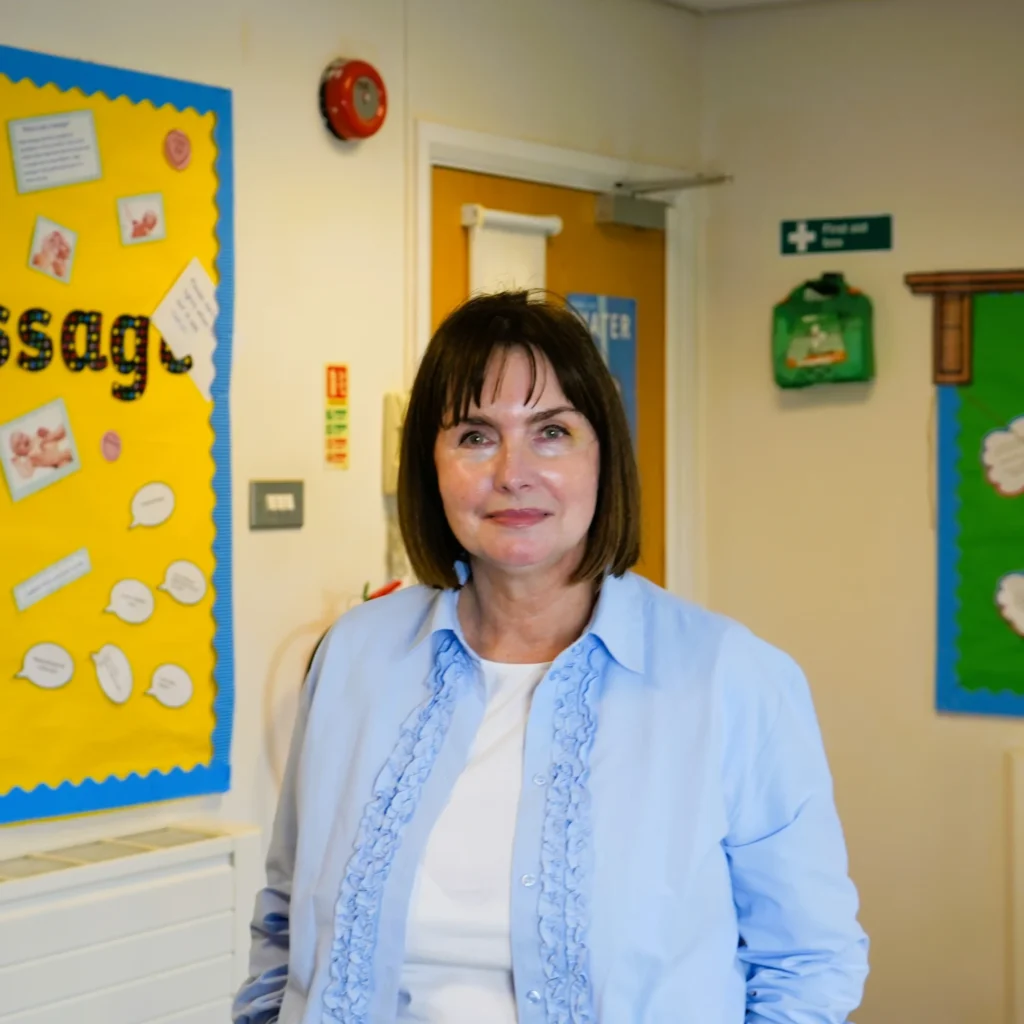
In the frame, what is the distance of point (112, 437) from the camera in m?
2.38

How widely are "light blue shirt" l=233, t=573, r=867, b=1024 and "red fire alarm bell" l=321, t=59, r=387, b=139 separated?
154cm

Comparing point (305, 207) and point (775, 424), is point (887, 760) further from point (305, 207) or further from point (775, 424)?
point (305, 207)

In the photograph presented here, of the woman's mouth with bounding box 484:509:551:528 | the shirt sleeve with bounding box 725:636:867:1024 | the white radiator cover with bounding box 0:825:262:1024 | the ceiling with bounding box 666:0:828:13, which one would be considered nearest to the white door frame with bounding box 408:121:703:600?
the ceiling with bounding box 666:0:828:13

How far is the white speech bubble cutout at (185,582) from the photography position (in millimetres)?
2469

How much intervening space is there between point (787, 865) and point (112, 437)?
4.68 feet

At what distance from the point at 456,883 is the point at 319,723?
0.76 feet

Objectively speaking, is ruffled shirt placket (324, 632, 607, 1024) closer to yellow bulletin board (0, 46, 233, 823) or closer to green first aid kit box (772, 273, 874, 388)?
yellow bulletin board (0, 46, 233, 823)

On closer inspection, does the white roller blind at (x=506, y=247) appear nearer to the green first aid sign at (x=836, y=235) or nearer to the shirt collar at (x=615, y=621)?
the green first aid sign at (x=836, y=235)

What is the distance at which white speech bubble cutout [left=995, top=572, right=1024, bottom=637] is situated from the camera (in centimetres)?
326

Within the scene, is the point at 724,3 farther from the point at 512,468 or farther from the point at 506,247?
the point at 512,468

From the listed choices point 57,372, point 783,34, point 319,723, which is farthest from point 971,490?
point 319,723

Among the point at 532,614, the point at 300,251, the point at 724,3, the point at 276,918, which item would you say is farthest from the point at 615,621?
the point at 724,3

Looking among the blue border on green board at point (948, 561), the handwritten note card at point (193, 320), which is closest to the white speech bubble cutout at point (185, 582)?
the handwritten note card at point (193, 320)

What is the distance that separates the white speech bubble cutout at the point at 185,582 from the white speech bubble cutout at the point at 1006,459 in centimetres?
173
